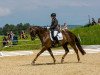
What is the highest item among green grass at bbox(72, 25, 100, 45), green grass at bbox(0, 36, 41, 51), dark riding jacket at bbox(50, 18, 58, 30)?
dark riding jacket at bbox(50, 18, 58, 30)

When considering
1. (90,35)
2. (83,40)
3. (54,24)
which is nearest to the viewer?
(54,24)

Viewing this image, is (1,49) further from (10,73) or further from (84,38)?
(10,73)

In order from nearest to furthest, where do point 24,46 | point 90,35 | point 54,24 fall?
point 54,24 < point 24,46 < point 90,35

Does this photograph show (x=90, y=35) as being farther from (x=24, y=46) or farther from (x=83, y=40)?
(x=24, y=46)

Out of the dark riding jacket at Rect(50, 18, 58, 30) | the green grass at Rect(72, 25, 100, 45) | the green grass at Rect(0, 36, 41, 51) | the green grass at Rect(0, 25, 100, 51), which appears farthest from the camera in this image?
the green grass at Rect(72, 25, 100, 45)

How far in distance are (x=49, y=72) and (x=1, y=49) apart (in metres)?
19.0

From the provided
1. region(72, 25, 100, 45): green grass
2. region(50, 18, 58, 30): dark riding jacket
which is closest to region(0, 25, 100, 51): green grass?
region(72, 25, 100, 45): green grass

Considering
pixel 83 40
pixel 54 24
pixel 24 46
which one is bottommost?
pixel 83 40

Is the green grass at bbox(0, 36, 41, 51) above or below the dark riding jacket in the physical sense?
below

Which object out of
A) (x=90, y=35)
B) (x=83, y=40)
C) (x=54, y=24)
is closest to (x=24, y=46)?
(x=83, y=40)

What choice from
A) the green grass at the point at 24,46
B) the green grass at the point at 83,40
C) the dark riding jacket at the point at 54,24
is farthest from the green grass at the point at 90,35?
the dark riding jacket at the point at 54,24

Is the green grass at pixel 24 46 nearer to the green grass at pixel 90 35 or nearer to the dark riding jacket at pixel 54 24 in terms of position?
the green grass at pixel 90 35

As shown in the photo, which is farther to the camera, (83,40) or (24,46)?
(83,40)

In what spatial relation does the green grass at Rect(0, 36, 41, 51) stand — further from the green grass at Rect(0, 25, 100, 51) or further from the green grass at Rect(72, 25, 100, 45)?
the green grass at Rect(72, 25, 100, 45)
